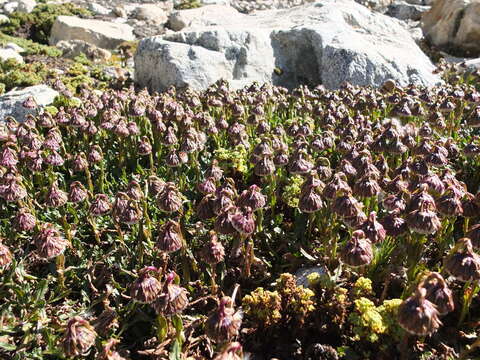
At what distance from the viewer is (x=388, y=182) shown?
4.77 meters

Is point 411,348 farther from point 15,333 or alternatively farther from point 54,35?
point 54,35

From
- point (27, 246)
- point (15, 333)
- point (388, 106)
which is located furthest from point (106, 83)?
point (15, 333)

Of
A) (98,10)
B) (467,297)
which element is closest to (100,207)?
(467,297)

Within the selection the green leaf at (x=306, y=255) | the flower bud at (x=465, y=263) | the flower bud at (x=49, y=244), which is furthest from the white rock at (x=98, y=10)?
the flower bud at (x=465, y=263)

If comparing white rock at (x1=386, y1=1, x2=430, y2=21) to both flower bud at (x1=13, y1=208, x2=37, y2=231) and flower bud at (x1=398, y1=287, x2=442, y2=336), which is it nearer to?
flower bud at (x1=13, y1=208, x2=37, y2=231)

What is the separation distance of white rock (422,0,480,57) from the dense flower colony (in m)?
12.8

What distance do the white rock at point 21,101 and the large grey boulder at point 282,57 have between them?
2.81 metres

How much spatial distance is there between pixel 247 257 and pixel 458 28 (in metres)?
16.9

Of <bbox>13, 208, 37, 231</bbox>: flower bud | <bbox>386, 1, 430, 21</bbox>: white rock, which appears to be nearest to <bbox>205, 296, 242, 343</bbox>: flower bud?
<bbox>13, 208, 37, 231</bbox>: flower bud

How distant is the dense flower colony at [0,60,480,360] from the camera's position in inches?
140

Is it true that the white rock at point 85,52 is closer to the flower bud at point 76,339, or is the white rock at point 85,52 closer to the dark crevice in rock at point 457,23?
the dark crevice in rock at point 457,23

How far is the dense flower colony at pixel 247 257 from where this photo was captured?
355 centimetres

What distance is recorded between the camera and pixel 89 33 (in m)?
18.6

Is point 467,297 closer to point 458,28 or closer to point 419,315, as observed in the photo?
point 419,315
